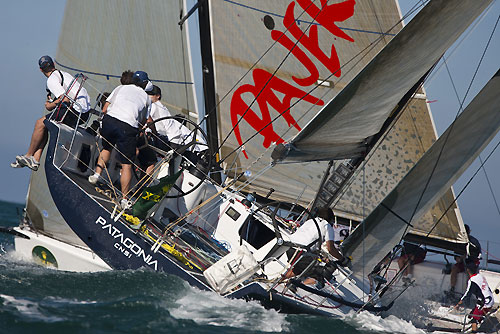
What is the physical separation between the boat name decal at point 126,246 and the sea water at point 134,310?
4.7 inches

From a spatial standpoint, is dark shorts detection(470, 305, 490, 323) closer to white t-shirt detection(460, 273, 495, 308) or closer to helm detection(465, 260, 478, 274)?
white t-shirt detection(460, 273, 495, 308)

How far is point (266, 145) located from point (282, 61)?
1.19m

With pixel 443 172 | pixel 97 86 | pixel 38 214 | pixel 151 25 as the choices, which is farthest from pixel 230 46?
pixel 443 172

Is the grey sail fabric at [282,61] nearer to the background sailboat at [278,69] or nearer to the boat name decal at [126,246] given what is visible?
the background sailboat at [278,69]

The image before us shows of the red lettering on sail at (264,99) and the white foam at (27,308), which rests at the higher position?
the red lettering on sail at (264,99)

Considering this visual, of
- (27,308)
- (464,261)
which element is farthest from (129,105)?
(464,261)

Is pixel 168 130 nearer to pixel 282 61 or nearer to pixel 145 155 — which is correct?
pixel 145 155

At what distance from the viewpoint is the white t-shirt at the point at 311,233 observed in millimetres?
6203

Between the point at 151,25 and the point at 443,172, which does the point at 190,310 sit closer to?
the point at 443,172

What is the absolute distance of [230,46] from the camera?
950 centimetres

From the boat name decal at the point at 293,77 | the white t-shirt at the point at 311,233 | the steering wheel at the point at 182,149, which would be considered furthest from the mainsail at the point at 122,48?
the white t-shirt at the point at 311,233

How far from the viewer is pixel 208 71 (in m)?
9.62

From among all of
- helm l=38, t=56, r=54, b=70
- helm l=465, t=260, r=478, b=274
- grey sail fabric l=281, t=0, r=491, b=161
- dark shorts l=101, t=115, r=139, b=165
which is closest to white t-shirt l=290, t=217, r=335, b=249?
grey sail fabric l=281, t=0, r=491, b=161

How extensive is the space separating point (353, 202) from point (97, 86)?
3733 millimetres
